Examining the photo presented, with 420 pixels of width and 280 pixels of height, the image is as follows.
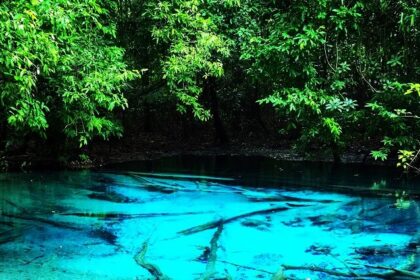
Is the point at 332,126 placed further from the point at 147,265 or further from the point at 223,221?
the point at 147,265

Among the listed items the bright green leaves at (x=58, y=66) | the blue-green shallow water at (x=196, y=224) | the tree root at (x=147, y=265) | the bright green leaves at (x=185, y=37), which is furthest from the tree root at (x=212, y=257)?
the bright green leaves at (x=185, y=37)

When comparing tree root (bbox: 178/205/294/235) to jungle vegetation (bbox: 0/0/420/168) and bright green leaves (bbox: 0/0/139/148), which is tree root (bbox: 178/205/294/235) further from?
bright green leaves (bbox: 0/0/139/148)

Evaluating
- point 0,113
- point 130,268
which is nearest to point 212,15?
point 0,113

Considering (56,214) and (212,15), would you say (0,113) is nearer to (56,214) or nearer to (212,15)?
(56,214)

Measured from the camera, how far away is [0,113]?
639cm

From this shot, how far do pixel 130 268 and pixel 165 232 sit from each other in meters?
0.91

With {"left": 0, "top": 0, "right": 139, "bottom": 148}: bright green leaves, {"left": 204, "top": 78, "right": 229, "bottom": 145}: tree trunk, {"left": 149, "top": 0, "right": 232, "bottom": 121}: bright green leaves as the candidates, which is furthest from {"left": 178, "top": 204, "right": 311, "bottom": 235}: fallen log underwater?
{"left": 204, "top": 78, "right": 229, "bottom": 145}: tree trunk

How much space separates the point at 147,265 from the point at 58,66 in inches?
136

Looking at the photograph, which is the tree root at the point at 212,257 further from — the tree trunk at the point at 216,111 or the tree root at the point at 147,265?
the tree trunk at the point at 216,111

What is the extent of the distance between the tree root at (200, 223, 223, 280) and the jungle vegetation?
7.85 ft

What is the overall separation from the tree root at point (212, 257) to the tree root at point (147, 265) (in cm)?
26

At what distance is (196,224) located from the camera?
4.41 m

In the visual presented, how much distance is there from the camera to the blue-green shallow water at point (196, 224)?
3328 mm

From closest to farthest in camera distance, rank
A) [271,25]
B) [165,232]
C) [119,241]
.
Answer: [119,241] < [165,232] < [271,25]
